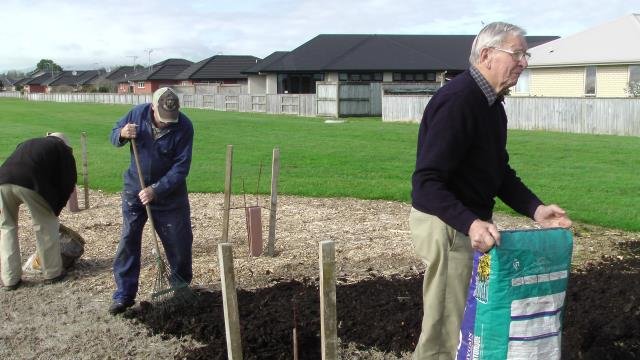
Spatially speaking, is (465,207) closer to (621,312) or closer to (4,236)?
(621,312)

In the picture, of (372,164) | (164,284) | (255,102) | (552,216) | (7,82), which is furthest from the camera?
(7,82)

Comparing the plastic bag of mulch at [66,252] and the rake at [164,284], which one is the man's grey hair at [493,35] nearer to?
the rake at [164,284]

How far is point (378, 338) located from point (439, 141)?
2.42m

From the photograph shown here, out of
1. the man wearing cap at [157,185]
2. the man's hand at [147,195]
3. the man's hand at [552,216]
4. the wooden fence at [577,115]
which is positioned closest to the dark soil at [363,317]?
the man wearing cap at [157,185]

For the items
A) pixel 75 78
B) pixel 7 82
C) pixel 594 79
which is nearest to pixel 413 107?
pixel 594 79

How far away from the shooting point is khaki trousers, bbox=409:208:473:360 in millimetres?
3562

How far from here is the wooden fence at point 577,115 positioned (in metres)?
24.7

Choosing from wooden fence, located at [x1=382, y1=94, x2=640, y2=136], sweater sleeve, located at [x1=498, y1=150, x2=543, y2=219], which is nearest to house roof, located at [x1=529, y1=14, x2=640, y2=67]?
wooden fence, located at [x1=382, y1=94, x2=640, y2=136]

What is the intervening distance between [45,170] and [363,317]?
11.4ft

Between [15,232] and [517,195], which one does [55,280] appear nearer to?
[15,232]

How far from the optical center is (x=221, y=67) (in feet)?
268

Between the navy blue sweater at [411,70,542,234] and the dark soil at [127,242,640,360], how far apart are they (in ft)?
5.44

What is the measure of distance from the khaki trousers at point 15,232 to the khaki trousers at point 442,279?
4632 mm

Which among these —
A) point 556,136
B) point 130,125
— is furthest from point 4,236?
point 556,136
